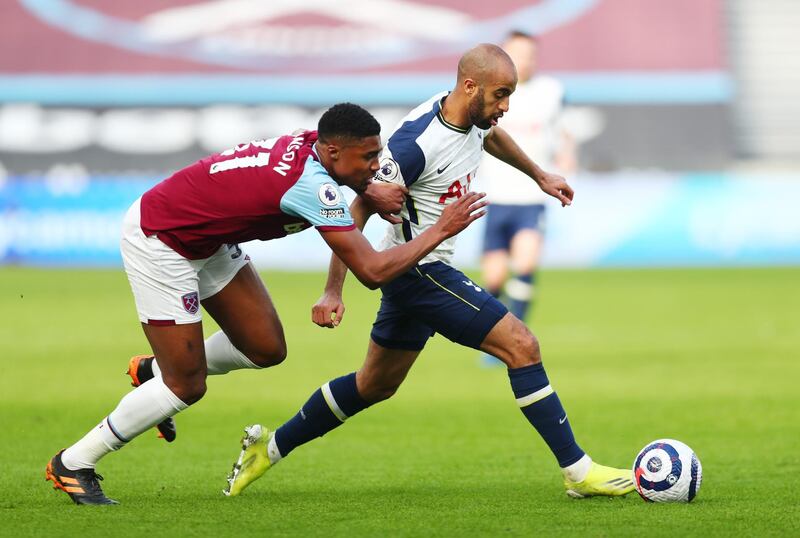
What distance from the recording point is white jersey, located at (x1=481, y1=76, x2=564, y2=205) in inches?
507

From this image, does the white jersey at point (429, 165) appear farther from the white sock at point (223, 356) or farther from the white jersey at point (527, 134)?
the white jersey at point (527, 134)

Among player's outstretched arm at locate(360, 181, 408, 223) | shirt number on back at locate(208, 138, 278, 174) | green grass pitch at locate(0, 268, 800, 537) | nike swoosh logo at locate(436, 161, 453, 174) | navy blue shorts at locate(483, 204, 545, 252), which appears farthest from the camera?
navy blue shorts at locate(483, 204, 545, 252)

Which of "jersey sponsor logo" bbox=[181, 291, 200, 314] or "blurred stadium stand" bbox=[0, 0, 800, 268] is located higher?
"blurred stadium stand" bbox=[0, 0, 800, 268]

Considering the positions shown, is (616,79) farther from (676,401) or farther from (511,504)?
(511,504)

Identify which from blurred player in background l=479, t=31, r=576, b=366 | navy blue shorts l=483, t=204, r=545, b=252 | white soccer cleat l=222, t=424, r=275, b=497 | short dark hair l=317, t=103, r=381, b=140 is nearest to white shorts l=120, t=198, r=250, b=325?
white soccer cleat l=222, t=424, r=275, b=497

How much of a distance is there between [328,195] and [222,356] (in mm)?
1582

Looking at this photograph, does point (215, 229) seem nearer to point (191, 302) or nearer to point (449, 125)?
point (191, 302)

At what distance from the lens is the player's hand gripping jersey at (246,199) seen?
6.17 m

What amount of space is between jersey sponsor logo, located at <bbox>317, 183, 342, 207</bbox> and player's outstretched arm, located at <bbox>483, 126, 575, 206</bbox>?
1516 mm

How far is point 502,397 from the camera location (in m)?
10.9

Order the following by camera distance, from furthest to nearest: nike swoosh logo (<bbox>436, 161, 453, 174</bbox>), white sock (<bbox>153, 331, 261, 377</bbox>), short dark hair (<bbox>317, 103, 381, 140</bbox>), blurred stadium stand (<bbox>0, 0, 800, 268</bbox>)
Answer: blurred stadium stand (<bbox>0, 0, 800, 268</bbox>), white sock (<bbox>153, 331, 261, 377</bbox>), nike swoosh logo (<bbox>436, 161, 453, 174</bbox>), short dark hair (<bbox>317, 103, 381, 140</bbox>)

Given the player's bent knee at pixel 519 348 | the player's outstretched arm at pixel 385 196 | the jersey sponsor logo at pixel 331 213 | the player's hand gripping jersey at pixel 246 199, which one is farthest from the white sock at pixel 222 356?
the player's bent knee at pixel 519 348

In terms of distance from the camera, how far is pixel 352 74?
2898cm

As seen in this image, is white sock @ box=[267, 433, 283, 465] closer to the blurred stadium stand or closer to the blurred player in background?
the blurred player in background
